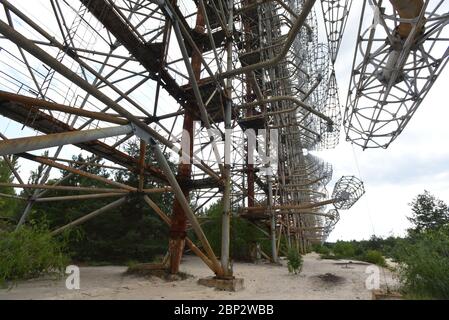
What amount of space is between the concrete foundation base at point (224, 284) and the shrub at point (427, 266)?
14.9ft

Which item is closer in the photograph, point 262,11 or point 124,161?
point 124,161

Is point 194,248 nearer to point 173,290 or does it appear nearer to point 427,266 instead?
point 173,290

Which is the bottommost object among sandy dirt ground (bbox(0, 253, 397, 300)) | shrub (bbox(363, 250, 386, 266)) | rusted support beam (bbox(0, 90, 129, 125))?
sandy dirt ground (bbox(0, 253, 397, 300))

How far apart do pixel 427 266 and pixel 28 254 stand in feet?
35.0

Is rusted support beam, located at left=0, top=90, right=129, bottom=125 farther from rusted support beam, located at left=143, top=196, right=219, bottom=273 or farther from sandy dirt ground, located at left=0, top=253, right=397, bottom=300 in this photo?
rusted support beam, located at left=143, top=196, right=219, bottom=273

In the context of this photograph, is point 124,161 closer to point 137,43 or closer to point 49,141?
point 137,43

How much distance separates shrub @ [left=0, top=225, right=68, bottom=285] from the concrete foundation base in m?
4.90

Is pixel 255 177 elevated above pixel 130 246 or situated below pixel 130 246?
above

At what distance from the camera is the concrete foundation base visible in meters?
8.54

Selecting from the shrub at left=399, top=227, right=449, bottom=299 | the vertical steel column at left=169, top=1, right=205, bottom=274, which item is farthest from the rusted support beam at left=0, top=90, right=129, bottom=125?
the shrub at left=399, top=227, right=449, bottom=299

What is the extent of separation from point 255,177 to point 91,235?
13.9m

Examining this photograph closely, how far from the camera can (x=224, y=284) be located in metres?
8.61

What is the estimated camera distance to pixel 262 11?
60.7ft
